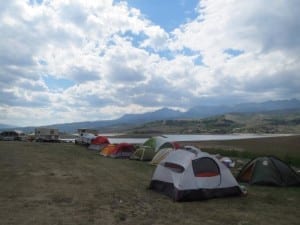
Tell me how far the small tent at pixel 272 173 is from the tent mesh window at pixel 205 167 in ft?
11.1

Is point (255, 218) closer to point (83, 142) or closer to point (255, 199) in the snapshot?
point (255, 199)

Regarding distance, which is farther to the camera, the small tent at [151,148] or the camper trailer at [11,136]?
the camper trailer at [11,136]

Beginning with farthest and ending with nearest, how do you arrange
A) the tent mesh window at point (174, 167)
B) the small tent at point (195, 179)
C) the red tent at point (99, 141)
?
the red tent at point (99, 141) < the tent mesh window at point (174, 167) < the small tent at point (195, 179)

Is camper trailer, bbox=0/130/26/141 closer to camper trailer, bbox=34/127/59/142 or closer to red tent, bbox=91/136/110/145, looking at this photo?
→ camper trailer, bbox=34/127/59/142

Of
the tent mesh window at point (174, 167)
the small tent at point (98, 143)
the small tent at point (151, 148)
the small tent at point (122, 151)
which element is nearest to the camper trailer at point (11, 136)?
the small tent at point (98, 143)

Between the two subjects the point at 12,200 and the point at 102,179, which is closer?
the point at 12,200

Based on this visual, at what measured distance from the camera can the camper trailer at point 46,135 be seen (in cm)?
5756

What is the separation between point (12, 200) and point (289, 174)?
10.7 metres

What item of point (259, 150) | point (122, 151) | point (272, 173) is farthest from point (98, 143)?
point (272, 173)

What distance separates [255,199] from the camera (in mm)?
12492

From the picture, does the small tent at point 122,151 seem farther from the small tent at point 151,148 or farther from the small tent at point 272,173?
the small tent at point 272,173

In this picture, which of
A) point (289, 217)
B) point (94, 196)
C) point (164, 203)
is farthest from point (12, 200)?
point (289, 217)

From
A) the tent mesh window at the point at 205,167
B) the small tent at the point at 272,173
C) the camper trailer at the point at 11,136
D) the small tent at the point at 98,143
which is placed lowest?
the small tent at the point at 272,173

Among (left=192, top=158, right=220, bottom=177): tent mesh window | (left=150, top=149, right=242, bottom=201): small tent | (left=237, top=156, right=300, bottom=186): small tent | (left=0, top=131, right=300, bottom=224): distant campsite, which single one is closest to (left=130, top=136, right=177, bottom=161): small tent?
(left=0, top=131, right=300, bottom=224): distant campsite
